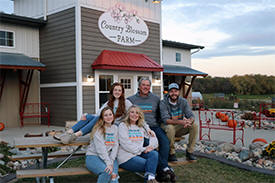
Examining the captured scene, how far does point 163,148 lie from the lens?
4.13 metres

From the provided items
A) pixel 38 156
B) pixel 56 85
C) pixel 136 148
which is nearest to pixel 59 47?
pixel 56 85

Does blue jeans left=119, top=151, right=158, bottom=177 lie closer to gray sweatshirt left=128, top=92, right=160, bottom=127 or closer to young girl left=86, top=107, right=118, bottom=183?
young girl left=86, top=107, right=118, bottom=183

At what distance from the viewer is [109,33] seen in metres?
10.8

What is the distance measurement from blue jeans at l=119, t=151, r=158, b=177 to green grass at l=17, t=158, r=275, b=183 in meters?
0.59

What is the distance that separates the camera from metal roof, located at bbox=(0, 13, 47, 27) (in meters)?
10.0

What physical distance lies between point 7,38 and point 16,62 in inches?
66.1

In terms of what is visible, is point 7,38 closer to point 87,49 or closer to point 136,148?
point 87,49

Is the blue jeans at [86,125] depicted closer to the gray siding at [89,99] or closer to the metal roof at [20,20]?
the gray siding at [89,99]

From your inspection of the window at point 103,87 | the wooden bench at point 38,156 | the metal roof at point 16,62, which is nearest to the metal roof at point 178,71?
the window at point 103,87

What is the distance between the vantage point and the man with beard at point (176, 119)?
430 cm

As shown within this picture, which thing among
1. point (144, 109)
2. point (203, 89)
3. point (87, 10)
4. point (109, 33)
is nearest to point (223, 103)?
point (109, 33)

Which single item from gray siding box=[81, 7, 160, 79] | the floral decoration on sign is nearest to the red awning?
gray siding box=[81, 7, 160, 79]

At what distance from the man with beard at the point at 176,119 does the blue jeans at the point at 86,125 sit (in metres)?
1.16

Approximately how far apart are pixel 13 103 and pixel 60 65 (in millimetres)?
2431
